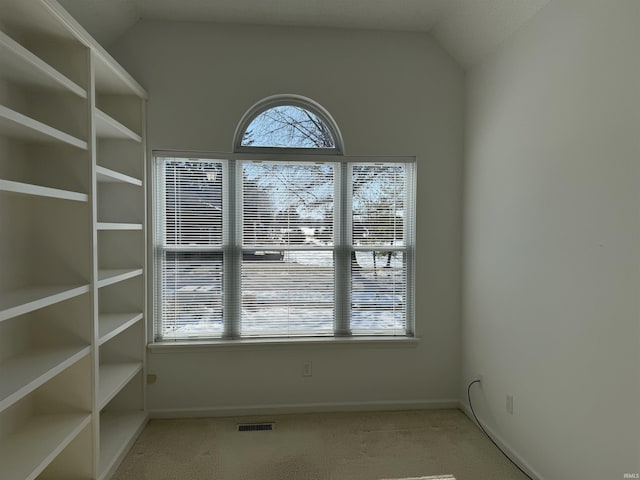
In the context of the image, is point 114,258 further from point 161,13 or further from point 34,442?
point 161,13

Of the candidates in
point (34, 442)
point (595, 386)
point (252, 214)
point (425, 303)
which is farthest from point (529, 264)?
point (34, 442)

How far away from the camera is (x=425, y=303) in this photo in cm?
291

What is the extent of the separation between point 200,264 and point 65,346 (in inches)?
42.4

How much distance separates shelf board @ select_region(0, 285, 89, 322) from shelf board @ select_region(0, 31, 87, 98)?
975mm

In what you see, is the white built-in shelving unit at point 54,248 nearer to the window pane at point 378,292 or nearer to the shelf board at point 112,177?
the shelf board at point 112,177

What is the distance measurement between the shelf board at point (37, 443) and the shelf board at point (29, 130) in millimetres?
1402

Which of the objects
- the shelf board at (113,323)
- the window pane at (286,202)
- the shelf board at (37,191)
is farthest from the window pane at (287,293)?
the shelf board at (37,191)

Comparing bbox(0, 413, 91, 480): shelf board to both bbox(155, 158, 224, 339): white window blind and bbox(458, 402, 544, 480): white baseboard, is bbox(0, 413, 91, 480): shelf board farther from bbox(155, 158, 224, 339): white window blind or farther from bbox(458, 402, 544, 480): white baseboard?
bbox(458, 402, 544, 480): white baseboard

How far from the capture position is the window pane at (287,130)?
285 cm

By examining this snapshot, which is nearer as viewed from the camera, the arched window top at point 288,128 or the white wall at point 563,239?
the white wall at point 563,239

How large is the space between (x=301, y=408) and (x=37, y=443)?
167cm

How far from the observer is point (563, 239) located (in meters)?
1.85

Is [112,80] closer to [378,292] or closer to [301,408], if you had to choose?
[378,292]

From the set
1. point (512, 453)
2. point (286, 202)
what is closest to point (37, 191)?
point (286, 202)
